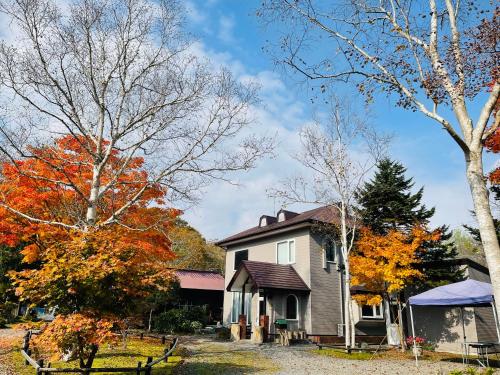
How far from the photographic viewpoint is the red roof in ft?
108

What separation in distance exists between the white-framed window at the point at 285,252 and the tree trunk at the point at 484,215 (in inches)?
739

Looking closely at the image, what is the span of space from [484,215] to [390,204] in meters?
17.5

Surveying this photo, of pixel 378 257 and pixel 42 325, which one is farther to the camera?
pixel 378 257

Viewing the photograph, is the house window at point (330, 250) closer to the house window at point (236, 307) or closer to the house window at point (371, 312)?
the house window at point (371, 312)

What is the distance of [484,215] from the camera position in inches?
249

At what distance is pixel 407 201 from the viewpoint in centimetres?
2300

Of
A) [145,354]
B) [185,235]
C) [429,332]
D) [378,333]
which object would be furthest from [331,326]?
[185,235]

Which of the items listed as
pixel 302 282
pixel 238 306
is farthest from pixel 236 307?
pixel 302 282

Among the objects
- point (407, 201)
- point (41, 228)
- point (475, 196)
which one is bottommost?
point (475, 196)

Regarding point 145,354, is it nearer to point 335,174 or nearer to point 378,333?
point 335,174

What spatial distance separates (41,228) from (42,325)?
7855mm

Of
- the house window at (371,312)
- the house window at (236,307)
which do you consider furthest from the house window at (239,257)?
the house window at (371,312)

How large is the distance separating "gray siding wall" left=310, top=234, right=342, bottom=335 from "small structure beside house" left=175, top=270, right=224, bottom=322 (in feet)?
40.5

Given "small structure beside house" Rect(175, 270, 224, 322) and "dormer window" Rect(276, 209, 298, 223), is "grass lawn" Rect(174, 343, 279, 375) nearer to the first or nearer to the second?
"dormer window" Rect(276, 209, 298, 223)
